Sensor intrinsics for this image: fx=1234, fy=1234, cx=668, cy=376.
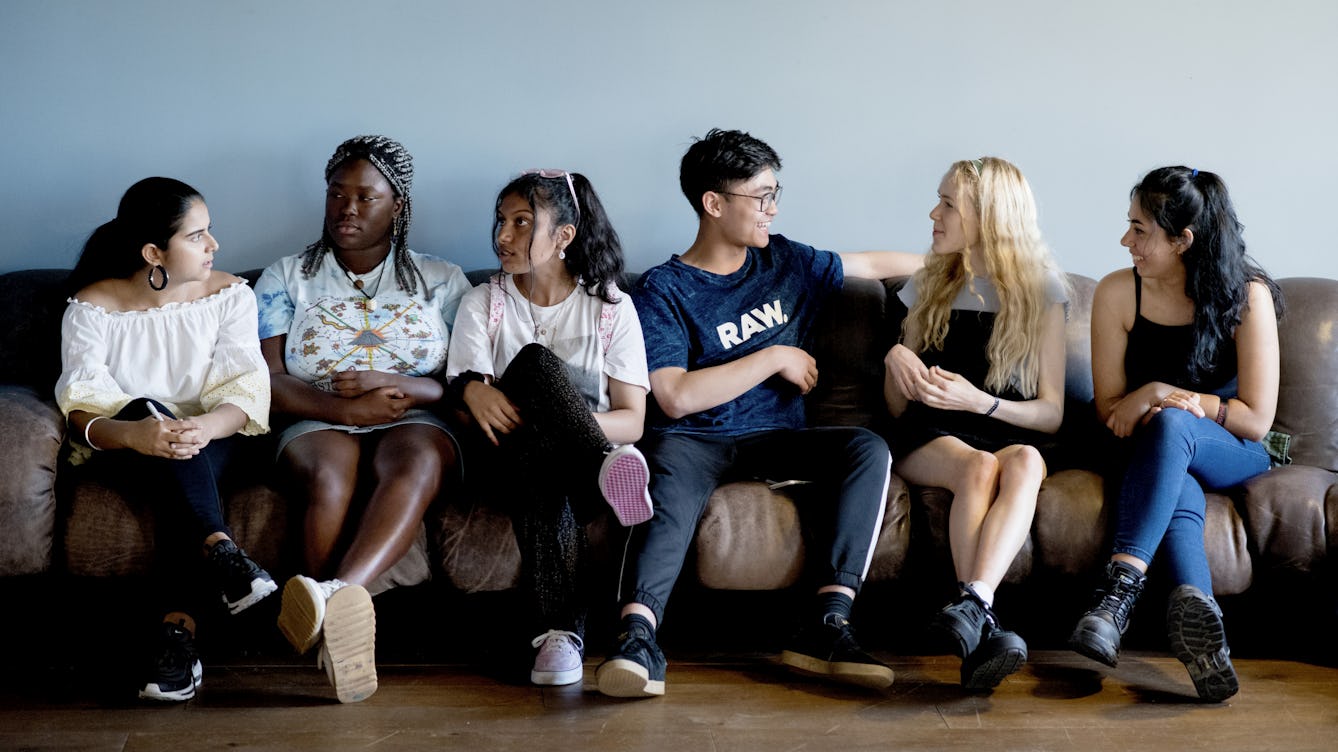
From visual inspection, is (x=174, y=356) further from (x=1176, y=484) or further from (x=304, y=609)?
(x=1176, y=484)

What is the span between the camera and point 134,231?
2572mm

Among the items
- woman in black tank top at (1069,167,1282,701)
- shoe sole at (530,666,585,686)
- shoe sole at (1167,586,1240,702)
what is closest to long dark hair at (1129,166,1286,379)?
woman in black tank top at (1069,167,1282,701)

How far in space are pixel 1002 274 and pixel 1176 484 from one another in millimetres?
579

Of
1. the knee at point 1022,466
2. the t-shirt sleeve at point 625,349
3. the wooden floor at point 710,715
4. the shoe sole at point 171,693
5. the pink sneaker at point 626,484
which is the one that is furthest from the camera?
the t-shirt sleeve at point 625,349

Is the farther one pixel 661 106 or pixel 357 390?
pixel 661 106

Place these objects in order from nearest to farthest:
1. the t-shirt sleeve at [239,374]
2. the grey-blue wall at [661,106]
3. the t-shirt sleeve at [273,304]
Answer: the t-shirt sleeve at [239,374] < the t-shirt sleeve at [273,304] < the grey-blue wall at [661,106]

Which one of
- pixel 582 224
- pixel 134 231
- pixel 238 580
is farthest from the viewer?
pixel 582 224

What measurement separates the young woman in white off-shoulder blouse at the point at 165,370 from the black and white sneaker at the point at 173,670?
0.17 ft

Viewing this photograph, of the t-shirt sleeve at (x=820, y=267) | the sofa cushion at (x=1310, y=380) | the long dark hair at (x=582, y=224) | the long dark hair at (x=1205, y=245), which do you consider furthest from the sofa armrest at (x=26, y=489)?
the sofa cushion at (x=1310, y=380)

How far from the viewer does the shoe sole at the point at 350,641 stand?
6.90ft

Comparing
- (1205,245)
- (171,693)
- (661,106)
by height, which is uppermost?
(661,106)

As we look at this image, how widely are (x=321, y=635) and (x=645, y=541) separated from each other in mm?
619

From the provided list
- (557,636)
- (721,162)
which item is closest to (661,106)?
(721,162)

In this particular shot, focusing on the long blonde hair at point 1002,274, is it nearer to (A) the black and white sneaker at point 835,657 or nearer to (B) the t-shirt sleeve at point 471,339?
(A) the black and white sneaker at point 835,657
